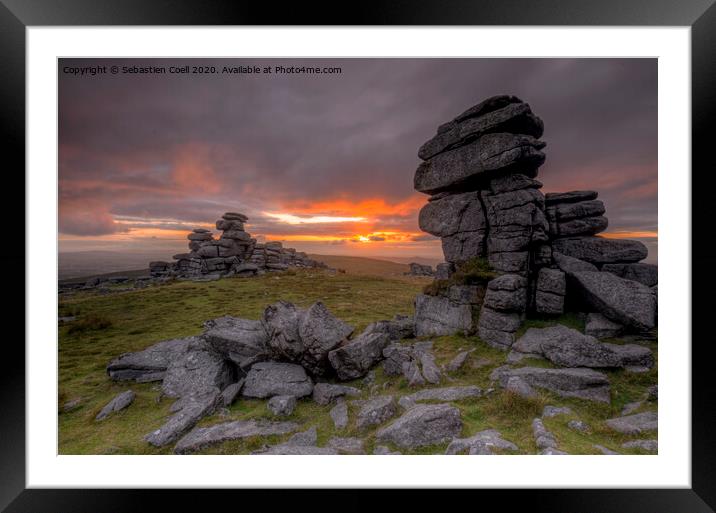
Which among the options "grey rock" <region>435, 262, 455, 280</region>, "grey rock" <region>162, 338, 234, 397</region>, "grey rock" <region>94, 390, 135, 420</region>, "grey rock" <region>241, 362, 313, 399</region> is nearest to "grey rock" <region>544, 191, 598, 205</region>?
"grey rock" <region>435, 262, 455, 280</region>

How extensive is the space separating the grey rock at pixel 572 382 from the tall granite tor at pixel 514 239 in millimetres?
2700

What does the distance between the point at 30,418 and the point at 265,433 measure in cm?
537

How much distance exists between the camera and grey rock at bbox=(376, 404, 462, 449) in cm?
700

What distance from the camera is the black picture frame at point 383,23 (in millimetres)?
5465

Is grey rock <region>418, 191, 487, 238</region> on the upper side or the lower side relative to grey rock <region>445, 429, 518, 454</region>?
upper

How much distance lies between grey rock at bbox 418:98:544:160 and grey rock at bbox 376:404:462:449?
499 inches

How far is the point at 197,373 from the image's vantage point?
426 inches

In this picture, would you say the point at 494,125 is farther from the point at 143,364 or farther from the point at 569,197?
the point at 143,364

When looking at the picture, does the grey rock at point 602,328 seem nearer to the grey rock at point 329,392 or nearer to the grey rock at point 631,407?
the grey rock at point 631,407

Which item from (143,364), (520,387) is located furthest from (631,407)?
(143,364)

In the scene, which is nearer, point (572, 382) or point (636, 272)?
point (572, 382)

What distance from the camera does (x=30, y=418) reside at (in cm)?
624

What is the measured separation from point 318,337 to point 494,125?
12943 millimetres

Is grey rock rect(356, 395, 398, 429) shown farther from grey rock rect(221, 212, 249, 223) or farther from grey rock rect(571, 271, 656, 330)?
grey rock rect(221, 212, 249, 223)
